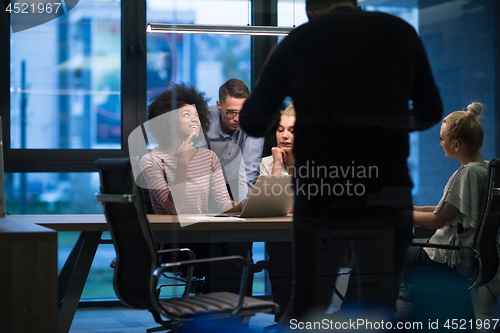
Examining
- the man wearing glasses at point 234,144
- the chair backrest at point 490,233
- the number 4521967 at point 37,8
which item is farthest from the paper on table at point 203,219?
the number 4521967 at point 37,8

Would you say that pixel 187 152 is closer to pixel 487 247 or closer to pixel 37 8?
pixel 487 247

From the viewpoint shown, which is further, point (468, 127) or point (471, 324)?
point (468, 127)

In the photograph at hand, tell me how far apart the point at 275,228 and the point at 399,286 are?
486 millimetres

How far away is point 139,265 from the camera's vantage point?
163 cm

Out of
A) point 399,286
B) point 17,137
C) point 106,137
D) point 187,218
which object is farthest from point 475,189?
point 17,137

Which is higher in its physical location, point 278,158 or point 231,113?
point 231,113

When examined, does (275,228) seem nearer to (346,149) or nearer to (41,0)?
(346,149)

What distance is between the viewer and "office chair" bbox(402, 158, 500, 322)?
1934mm

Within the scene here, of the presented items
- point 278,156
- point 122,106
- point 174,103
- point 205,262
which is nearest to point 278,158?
point 278,156

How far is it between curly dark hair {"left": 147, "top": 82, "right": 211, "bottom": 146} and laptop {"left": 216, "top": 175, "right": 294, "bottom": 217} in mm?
497

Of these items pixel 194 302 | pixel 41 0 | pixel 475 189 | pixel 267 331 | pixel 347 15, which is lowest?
pixel 267 331

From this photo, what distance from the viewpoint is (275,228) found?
5.95 feet

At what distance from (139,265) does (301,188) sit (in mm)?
615

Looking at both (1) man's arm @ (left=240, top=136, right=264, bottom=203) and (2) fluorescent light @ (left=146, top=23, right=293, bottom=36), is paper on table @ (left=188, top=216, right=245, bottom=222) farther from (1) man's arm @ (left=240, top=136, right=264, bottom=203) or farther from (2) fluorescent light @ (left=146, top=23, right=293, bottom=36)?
(2) fluorescent light @ (left=146, top=23, right=293, bottom=36)
